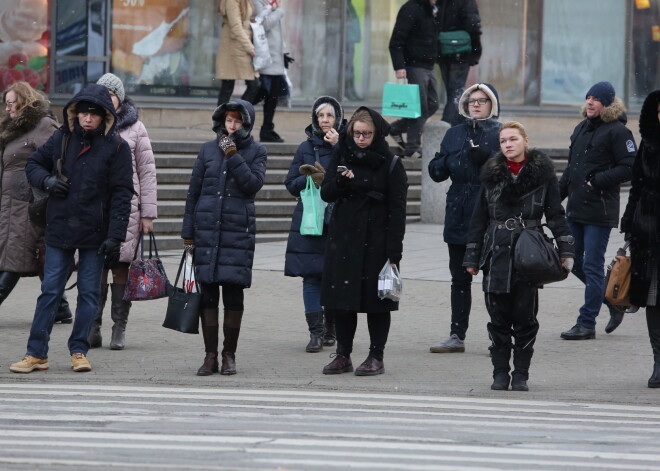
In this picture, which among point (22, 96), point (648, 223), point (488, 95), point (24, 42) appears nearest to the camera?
point (648, 223)

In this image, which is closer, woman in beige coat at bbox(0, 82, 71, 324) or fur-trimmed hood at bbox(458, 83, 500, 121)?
fur-trimmed hood at bbox(458, 83, 500, 121)

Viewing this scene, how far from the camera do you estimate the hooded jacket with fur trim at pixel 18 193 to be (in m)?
10.6

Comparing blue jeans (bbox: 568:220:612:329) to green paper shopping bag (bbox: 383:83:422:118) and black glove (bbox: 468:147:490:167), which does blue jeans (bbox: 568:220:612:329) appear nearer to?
black glove (bbox: 468:147:490:167)

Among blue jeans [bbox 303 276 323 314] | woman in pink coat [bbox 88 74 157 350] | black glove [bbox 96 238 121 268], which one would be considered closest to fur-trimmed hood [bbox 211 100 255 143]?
black glove [bbox 96 238 121 268]

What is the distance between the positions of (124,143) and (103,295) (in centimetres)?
160

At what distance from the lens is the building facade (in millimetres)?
20062

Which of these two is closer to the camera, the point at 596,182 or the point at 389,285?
the point at 389,285

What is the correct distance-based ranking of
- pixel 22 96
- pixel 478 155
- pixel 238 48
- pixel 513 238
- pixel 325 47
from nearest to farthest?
1. pixel 513 238
2. pixel 478 155
3. pixel 22 96
4. pixel 238 48
5. pixel 325 47

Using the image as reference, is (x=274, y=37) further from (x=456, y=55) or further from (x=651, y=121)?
(x=651, y=121)

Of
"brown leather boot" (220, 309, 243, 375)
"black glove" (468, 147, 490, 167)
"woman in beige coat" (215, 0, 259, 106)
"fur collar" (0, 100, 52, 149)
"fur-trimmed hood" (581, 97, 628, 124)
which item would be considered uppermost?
"woman in beige coat" (215, 0, 259, 106)

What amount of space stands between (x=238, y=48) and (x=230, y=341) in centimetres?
863

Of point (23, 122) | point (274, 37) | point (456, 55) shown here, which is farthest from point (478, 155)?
point (274, 37)

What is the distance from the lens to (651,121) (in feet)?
29.5

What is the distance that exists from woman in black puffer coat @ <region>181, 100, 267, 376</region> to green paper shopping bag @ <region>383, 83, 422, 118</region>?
293 inches
